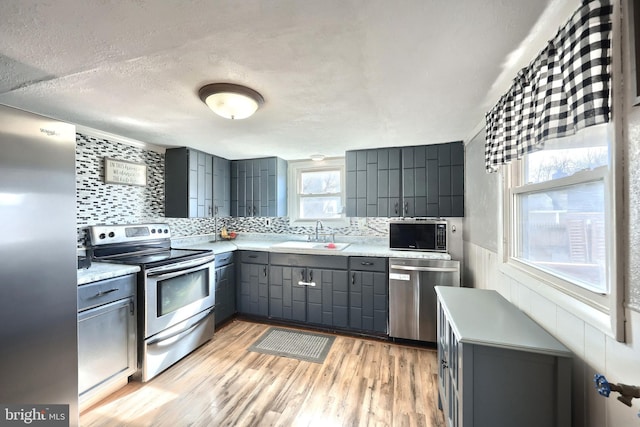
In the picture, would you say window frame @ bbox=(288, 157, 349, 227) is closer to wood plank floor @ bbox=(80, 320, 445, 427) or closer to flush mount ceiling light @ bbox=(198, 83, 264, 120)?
wood plank floor @ bbox=(80, 320, 445, 427)

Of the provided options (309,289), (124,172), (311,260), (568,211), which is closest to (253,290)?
(309,289)

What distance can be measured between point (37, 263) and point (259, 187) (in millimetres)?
2509

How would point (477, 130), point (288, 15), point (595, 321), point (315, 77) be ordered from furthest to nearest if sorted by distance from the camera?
1. point (477, 130)
2. point (315, 77)
3. point (288, 15)
4. point (595, 321)

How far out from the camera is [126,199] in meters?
2.70

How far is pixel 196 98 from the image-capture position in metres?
1.70

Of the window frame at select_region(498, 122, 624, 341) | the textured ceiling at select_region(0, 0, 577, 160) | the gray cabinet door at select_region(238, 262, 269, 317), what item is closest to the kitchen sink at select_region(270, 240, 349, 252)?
the gray cabinet door at select_region(238, 262, 269, 317)

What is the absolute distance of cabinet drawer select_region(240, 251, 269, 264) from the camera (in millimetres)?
3213

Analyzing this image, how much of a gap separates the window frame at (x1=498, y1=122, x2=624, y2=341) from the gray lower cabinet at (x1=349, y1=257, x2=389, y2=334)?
1330 millimetres

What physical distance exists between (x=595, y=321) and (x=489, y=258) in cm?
127

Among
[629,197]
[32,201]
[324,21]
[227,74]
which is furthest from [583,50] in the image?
[32,201]

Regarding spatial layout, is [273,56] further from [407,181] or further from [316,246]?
[316,246]

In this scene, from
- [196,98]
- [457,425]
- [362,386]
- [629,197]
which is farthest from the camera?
[362,386]

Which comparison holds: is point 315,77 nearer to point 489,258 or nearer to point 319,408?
point 489,258

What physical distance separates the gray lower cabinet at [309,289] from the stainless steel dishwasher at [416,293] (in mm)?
545
